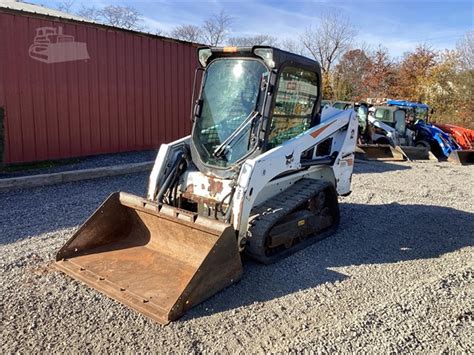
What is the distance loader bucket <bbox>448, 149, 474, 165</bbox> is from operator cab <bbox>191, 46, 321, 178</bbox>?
962 cm

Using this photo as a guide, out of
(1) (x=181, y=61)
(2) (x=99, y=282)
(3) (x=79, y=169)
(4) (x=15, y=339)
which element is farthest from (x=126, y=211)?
(1) (x=181, y=61)

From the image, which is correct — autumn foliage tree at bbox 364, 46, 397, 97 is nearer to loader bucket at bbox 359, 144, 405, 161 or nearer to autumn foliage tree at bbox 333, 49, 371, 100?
autumn foliage tree at bbox 333, 49, 371, 100

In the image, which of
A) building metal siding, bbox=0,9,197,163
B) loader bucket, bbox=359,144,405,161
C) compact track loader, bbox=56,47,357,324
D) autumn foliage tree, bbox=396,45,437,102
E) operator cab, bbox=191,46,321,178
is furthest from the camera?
autumn foliage tree, bbox=396,45,437,102

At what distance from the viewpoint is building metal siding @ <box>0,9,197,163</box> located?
864 centimetres

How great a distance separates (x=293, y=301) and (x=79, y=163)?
22.9ft

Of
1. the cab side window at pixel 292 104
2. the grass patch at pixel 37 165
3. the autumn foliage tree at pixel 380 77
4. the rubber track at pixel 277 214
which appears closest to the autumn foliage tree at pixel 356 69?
the autumn foliage tree at pixel 380 77

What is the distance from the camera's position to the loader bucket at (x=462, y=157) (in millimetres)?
12812

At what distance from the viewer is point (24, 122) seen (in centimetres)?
878

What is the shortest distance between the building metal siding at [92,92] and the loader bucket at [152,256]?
543 centimetres

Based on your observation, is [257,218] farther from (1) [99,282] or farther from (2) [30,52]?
(2) [30,52]

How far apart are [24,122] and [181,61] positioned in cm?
460

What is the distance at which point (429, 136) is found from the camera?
14.6 m

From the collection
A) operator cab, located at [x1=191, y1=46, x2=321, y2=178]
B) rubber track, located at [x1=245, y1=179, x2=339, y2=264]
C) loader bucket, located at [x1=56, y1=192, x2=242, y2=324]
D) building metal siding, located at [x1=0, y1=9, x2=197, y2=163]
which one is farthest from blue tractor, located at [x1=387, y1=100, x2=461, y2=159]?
loader bucket, located at [x1=56, y1=192, x2=242, y2=324]

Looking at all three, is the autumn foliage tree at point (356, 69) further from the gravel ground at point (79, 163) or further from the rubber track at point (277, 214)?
the rubber track at point (277, 214)
